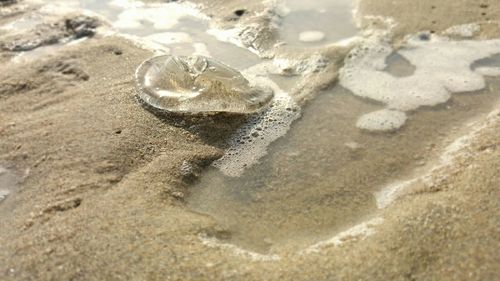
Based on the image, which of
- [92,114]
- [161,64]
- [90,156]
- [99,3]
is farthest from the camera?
[99,3]

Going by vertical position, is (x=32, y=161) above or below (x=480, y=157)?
below

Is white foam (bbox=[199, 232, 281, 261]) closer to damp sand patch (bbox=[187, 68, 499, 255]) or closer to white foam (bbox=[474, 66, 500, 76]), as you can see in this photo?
damp sand patch (bbox=[187, 68, 499, 255])

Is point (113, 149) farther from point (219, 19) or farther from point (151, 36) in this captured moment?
point (219, 19)

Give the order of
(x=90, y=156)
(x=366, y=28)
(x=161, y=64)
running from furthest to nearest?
1. (x=366, y=28)
2. (x=161, y=64)
3. (x=90, y=156)

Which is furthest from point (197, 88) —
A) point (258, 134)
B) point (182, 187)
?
point (182, 187)

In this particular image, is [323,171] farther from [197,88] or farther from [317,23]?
[317,23]

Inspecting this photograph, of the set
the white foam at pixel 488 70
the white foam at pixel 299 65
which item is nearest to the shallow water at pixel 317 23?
the white foam at pixel 299 65

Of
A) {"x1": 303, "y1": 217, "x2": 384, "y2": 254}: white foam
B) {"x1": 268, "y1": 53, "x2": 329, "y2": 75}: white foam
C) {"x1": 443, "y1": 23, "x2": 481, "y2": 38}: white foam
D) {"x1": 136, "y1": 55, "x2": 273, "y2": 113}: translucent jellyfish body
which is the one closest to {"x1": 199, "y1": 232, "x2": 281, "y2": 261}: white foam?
{"x1": 303, "y1": 217, "x2": 384, "y2": 254}: white foam

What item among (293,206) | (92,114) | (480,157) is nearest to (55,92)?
(92,114)
